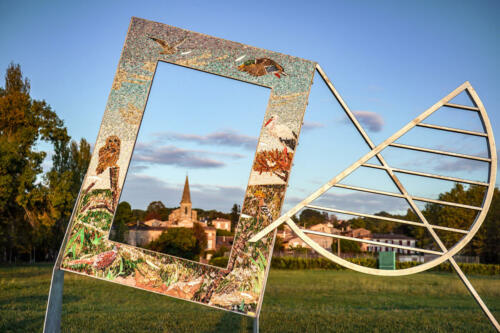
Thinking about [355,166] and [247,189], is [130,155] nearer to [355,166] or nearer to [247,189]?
[247,189]

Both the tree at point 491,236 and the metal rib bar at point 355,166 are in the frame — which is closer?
the metal rib bar at point 355,166

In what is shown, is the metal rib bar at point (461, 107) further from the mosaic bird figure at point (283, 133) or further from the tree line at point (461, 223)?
the tree line at point (461, 223)

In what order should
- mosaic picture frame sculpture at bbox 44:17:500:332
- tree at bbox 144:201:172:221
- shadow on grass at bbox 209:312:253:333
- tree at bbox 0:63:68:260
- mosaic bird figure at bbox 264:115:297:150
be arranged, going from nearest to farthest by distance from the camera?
mosaic picture frame sculpture at bbox 44:17:500:332
mosaic bird figure at bbox 264:115:297:150
tree at bbox 144:201:172:221
shadow on grass at bbox 209:312:253:333
tree at bbox 0:63:68:260

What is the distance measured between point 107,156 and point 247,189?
1841mm

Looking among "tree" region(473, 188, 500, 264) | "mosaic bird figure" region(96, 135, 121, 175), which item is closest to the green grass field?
"mosaic bird figure" region(96, 135, 121, 175)

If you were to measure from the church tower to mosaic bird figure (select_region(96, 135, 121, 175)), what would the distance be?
58.2 inches

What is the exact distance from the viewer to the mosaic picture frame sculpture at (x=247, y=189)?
5.49 meters

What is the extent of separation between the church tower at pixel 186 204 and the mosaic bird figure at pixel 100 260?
1696 millimetres

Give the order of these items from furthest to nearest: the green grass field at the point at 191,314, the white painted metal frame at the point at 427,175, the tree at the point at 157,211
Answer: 1. the green grass field at the point at 191,314
2. the tree at the point at 157,211
3. the white painted metal frame at the point at 427,175

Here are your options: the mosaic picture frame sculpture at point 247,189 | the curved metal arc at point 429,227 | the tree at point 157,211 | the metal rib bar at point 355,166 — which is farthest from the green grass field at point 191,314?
the metal rib bar at point 355,166

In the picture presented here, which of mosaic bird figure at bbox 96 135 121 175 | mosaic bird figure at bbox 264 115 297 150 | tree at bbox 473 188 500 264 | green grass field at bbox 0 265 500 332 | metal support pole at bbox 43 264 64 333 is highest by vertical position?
tree at bbox 473 188 500 264

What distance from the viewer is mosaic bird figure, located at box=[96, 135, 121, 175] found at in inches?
227

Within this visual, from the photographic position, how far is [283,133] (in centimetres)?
571

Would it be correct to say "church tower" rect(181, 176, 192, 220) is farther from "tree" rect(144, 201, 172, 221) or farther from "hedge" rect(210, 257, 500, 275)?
"hedge" rect(210, 257, 500, 275)
